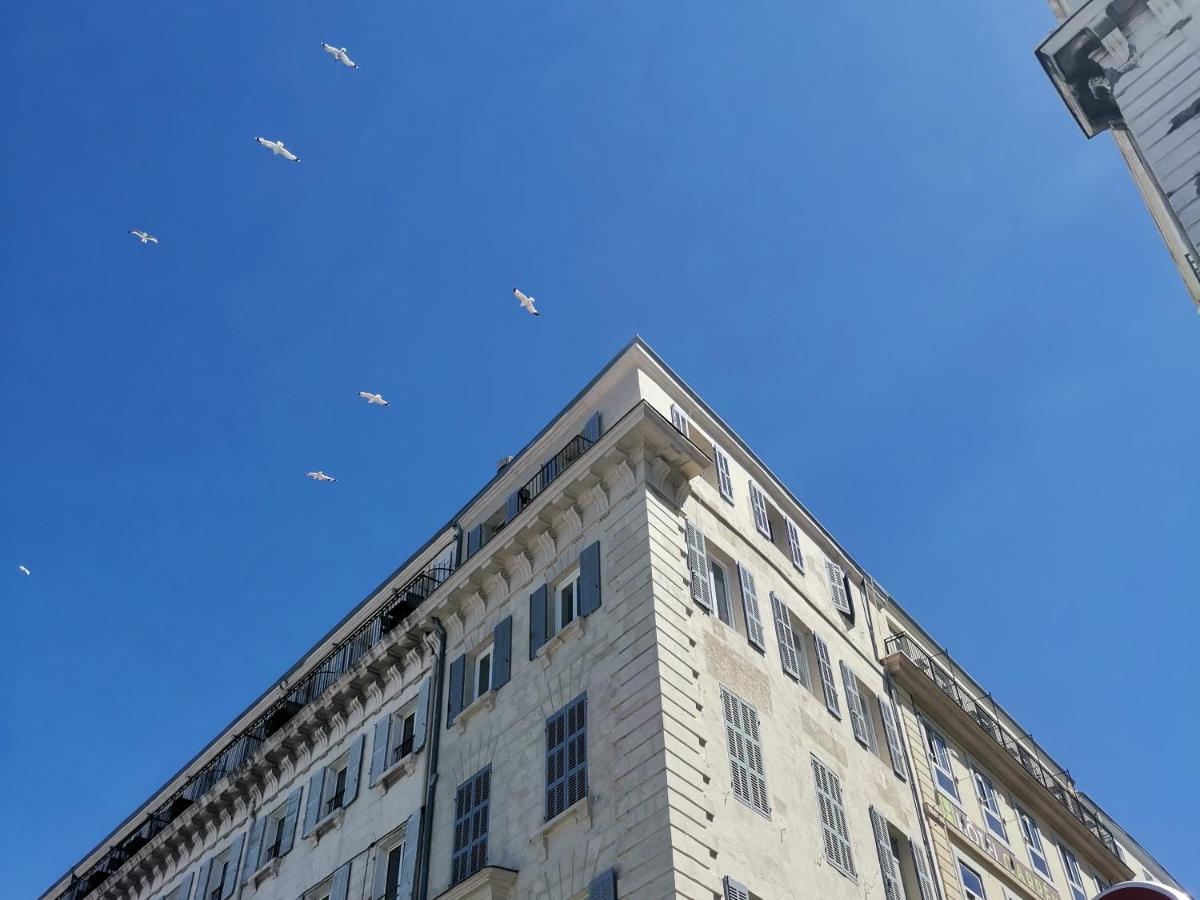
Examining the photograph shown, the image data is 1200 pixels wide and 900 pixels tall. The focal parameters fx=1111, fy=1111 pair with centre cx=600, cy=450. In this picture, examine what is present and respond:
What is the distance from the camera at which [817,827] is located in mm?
21734

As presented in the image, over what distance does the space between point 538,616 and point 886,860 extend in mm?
9063

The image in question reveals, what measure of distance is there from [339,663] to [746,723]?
1369 centimetres

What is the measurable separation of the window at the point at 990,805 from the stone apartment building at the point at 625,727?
0.37 feet

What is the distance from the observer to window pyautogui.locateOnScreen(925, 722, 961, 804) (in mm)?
29133

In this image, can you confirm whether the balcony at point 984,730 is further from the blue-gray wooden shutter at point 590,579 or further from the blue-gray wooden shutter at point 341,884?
the blue-gray wooden shutter at point 341,884

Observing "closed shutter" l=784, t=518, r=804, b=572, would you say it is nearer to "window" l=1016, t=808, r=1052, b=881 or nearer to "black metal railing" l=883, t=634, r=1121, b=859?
"black metal railing" l=883, t=634, r=1121, b=859

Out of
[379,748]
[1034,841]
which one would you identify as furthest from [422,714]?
[1034,841]

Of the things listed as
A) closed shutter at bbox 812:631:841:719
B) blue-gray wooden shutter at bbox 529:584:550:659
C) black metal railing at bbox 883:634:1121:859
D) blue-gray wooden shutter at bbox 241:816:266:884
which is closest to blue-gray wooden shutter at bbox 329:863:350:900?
blue-gray wooden shutter at bbox 241:816:266:884

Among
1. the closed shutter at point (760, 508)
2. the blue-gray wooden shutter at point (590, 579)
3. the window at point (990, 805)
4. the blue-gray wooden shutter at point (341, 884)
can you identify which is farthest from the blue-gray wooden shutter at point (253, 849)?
the window at point (990, 805)

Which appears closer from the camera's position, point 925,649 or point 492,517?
point 492,517

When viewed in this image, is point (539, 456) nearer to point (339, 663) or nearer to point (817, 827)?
point (339, 663)

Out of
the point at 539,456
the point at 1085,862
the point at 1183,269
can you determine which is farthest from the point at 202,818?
the point at 1183,269

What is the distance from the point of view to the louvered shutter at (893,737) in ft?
88.5

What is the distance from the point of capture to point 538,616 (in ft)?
77.9
